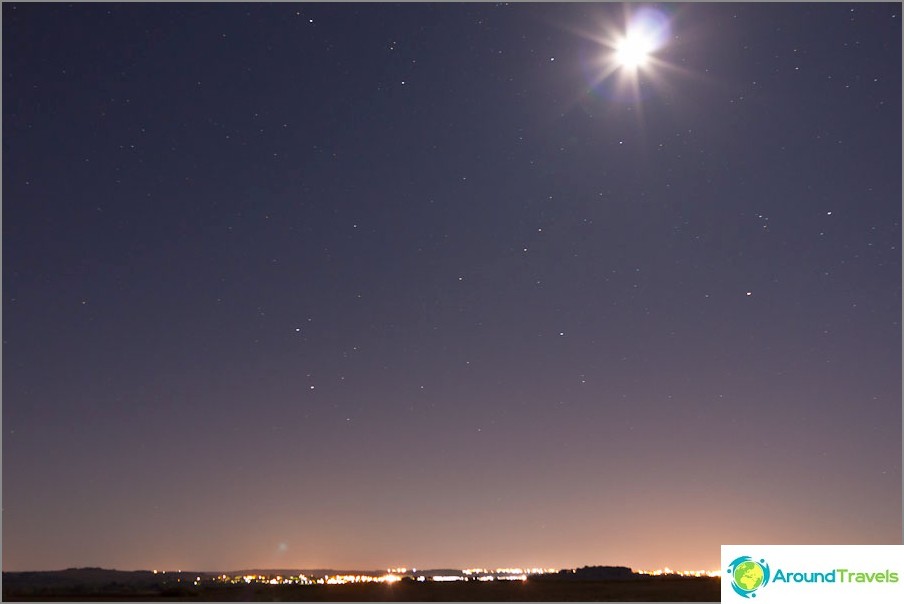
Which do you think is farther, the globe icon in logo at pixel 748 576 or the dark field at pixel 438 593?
the dark field at pixel 438 593

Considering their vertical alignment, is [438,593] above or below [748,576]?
below

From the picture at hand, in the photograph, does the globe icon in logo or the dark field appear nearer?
the globe icon in logo

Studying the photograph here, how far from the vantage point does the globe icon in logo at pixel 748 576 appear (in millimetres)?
19328

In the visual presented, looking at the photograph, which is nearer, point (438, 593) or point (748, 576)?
point (748, 576)

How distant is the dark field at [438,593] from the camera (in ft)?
107

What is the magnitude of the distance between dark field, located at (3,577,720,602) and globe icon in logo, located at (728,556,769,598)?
12.6 m

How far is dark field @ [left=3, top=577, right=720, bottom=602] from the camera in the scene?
3247 centimetres

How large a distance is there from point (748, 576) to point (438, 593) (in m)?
17.5

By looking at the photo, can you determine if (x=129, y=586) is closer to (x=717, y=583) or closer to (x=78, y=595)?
(x=78, y=595)

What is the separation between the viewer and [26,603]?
3095 centimetres

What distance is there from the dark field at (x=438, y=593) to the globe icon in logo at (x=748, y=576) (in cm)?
1261

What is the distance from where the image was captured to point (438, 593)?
115ft

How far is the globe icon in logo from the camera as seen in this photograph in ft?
63.4

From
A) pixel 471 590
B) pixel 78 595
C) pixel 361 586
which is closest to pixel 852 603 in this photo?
pixel 471 590
